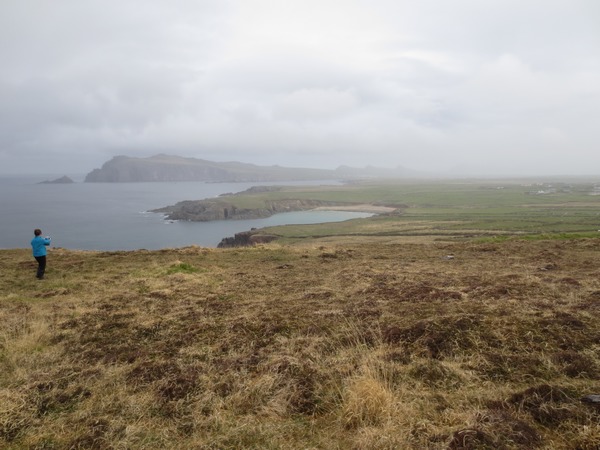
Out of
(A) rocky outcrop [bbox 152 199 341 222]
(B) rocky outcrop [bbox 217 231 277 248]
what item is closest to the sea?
(A) rocky outcrop [bbox 152 199 341 222]

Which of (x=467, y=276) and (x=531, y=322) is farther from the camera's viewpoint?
(x=467, y=276)

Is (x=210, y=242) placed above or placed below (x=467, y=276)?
below

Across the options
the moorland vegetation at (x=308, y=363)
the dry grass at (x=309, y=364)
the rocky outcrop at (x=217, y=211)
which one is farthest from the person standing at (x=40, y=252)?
the rocky outcrop at (x=217, y=211)

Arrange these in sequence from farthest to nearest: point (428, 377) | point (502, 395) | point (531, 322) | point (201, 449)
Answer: point (531, 322) → point (428, 377) → point (502, 395) → point (201, 449)

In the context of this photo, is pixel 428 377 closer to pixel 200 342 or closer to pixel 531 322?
pixel 531 322

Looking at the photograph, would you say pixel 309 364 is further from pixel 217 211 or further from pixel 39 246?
pixel 217 211

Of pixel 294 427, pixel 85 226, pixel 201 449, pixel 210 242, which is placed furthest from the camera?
pixel 85 226

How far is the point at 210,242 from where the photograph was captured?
Answer: 99.5 metres

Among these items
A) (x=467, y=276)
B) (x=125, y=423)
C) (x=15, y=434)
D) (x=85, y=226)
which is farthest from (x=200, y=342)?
(x=85, y=226)

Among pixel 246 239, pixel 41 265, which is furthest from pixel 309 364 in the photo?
pixel 246 239

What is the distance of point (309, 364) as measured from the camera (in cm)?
689

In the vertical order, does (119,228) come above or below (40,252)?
below

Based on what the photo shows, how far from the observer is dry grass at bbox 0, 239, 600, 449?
491 centimetres

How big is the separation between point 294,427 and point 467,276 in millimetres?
11190
